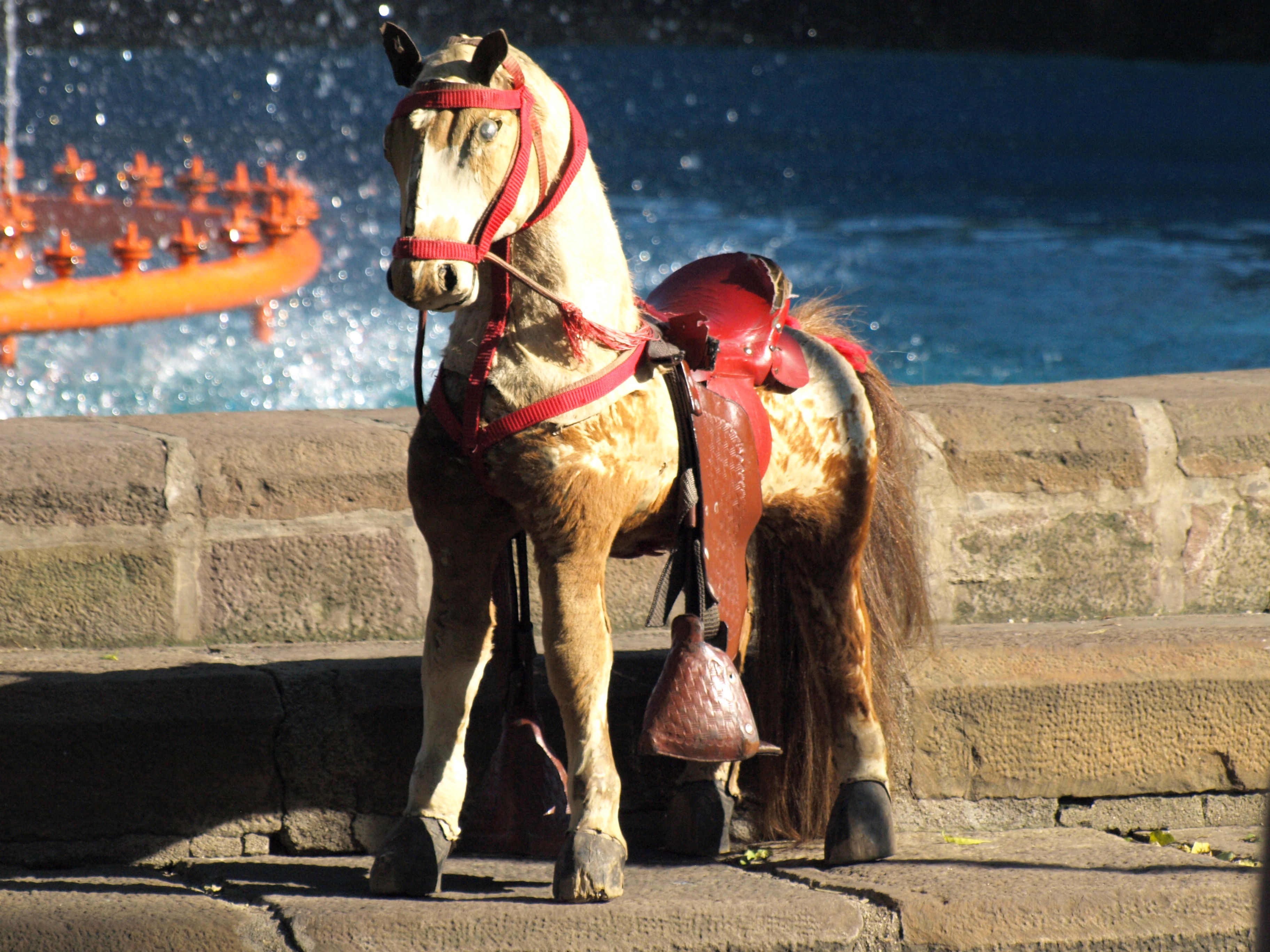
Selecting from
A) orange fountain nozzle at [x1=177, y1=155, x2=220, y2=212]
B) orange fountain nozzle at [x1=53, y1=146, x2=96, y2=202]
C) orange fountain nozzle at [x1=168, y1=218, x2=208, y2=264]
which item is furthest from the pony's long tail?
orange fountain nozzle at [x1=53, y1=146, x2=96, y2=202]

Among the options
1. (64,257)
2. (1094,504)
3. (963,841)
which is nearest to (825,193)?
(64,257)

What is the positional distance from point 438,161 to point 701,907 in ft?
3.30

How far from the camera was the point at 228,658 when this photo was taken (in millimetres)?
2311

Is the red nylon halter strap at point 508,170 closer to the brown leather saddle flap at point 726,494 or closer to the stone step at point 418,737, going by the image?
the brown leather saddle flap at point 726,494

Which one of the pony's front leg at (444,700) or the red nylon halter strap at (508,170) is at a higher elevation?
the red nylon halter strap at (508,170)

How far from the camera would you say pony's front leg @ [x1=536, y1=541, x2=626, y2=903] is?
1832mm

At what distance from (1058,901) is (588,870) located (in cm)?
65

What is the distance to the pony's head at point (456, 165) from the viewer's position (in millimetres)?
1604

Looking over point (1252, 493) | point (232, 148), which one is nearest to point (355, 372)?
point (1252, 493)

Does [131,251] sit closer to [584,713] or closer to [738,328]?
[738,328]

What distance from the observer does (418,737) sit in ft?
7.28

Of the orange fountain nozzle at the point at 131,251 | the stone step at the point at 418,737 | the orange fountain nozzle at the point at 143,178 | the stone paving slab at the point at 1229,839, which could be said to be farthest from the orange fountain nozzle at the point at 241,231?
the stone paving slab at the point at 1229,839

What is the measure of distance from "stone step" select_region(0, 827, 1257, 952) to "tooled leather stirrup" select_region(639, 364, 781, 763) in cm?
22

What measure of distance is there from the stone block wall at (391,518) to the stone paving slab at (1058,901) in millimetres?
719
